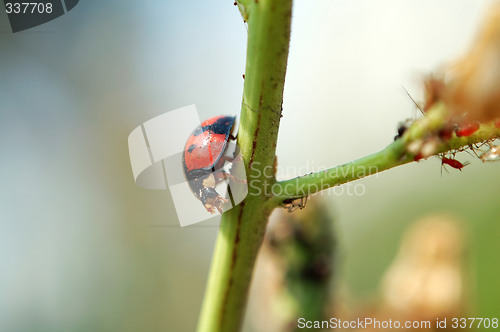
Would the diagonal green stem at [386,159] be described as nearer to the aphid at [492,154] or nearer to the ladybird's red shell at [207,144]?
the aphid at [492,154]

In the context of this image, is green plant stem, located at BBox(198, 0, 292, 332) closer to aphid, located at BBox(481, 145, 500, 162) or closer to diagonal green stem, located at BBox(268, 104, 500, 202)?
diagonal green stem, located at BBox(268, 104, 500, 202)

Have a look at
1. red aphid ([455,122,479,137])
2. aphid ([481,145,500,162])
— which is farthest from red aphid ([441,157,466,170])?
red aphid ([455,122,479,137])

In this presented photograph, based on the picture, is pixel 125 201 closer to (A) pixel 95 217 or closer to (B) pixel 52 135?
(A) pixel 95 217

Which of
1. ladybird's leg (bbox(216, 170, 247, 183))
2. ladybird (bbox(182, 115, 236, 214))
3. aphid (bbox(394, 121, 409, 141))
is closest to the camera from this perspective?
aphid (bbox(394, 121, 409, 141))

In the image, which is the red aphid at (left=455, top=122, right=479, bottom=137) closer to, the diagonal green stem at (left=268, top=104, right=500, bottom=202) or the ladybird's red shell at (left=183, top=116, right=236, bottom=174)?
the diagonal green stem at (left=268, top=104, right=500, bottom=202)

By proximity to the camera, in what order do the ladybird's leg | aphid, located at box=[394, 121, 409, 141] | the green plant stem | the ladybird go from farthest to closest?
Answer: the ladybird
the ladybird's leg
aphid, located at box=[394, 121, 409, 141]
the green plant stem

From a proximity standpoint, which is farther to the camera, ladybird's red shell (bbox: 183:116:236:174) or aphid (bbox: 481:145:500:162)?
ladybird's red shell (bbox: 183:116:236:174)

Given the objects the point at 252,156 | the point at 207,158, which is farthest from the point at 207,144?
the point at 252,156

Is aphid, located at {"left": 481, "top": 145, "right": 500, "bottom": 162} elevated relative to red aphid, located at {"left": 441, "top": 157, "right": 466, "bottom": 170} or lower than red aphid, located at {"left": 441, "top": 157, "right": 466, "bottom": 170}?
elevated

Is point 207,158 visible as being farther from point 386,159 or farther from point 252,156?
point 386,159

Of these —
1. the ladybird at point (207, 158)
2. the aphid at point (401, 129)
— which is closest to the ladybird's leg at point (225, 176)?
the ladybird at point (207, 158)
